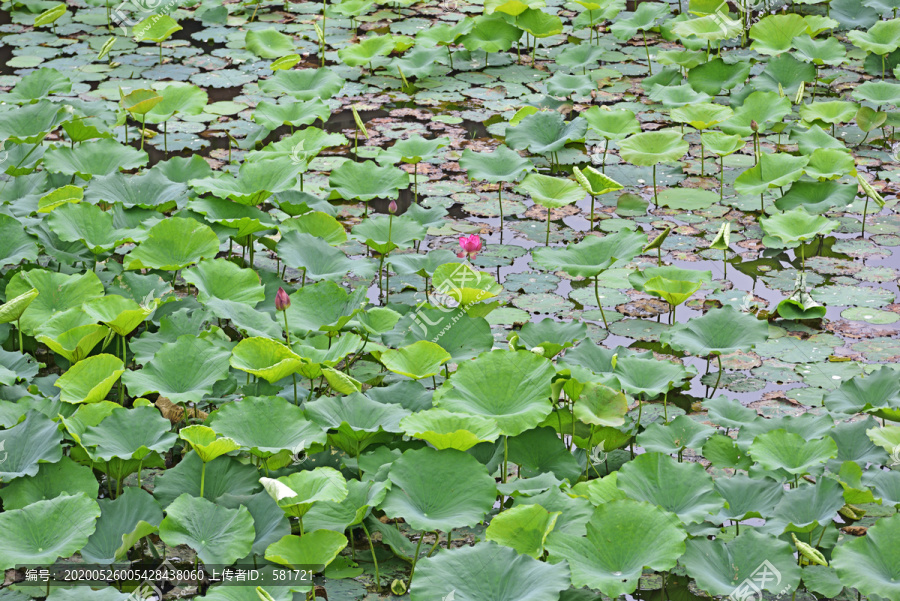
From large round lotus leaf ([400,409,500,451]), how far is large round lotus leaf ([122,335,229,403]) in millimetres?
657

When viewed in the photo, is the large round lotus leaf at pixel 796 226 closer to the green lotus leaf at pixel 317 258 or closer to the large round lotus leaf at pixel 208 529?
the green lotus leaf at pixel 317 258

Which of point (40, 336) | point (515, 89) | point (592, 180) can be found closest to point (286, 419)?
point (40, 336)

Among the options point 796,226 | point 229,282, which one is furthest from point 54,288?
point 796,226

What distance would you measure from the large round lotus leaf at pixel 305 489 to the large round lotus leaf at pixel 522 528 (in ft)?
1.35

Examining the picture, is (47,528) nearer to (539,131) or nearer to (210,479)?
(210,479)

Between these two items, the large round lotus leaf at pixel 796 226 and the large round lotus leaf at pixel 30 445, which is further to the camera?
the large round lotus leaf at pixel 796 226

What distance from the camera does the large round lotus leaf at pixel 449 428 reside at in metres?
2.68

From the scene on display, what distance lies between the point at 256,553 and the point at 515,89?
13.2 feet

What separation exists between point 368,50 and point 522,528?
4231 millimetres

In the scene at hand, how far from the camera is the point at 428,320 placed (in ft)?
11.0

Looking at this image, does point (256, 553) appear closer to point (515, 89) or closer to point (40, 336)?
point (40, 336)

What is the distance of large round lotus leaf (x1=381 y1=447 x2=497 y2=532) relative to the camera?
2.51 meters

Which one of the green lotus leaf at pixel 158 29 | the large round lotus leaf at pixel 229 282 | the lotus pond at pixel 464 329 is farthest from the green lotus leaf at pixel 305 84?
the large round lotus leaf at pixel 229 282

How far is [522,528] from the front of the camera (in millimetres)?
2494
